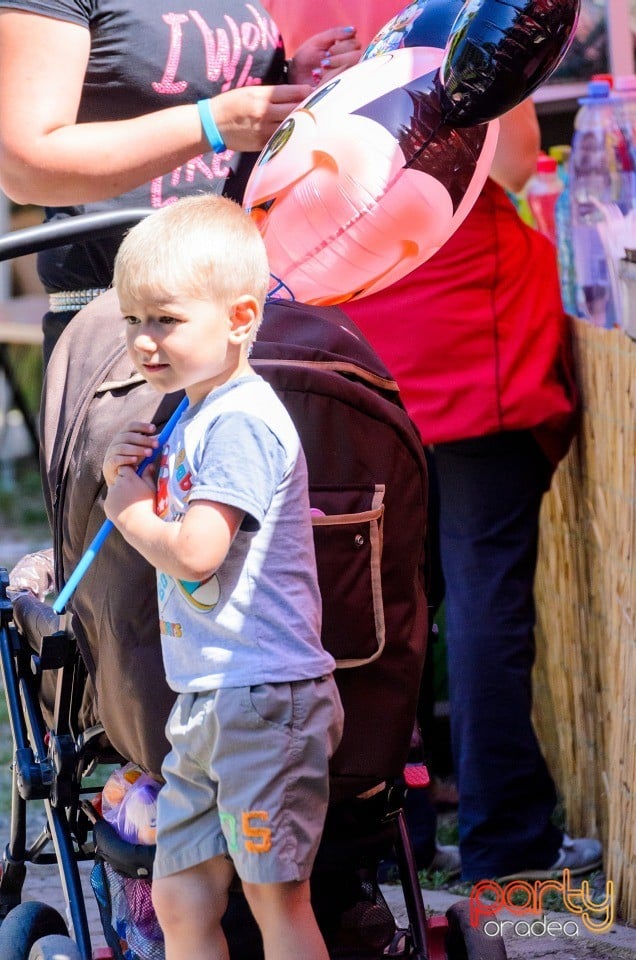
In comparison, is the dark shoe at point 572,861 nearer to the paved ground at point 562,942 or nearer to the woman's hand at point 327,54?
the paved ground at point 562,942

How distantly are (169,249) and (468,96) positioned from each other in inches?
22.9

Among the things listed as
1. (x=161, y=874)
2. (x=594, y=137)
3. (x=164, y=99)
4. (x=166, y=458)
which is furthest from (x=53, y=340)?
(x=594, y=137)

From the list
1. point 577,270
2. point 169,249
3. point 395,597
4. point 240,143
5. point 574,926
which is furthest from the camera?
point 577,270

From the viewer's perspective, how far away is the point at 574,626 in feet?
11.2

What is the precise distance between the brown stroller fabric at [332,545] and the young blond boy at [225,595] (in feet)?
0.30

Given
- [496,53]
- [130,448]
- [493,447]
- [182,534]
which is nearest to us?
[182,534]

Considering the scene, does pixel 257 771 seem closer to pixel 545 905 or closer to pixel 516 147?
pixel 545 905

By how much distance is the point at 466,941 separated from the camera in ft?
7.02

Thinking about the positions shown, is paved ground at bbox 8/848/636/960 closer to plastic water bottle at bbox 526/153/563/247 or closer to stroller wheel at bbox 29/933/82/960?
stroller wheel at bbox 29/933/82/960

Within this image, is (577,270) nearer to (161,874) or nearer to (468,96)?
(468,96)

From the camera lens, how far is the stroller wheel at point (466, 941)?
2.12m

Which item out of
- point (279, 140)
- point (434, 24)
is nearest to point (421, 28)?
point (434, 24)

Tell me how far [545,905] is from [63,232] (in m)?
1.78

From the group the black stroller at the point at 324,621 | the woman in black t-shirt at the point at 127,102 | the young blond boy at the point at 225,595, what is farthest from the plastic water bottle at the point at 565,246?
the young blond boy at the point at 225,595
